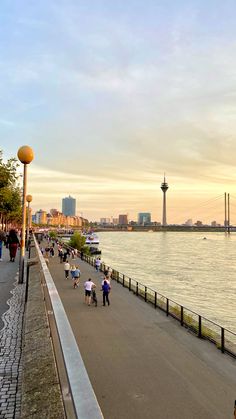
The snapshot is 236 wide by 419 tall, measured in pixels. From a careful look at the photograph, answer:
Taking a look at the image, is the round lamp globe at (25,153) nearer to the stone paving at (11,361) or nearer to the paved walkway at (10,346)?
the paved walkway at (10,346)

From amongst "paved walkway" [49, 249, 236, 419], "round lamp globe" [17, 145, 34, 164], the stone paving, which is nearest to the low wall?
the stone paving

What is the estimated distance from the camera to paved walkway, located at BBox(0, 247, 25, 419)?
6.95m

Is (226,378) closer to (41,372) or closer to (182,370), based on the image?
(182,370)

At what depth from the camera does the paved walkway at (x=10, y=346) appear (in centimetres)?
695

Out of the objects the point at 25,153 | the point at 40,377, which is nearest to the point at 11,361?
the point at 40,377

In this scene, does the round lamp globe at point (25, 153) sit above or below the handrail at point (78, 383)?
above

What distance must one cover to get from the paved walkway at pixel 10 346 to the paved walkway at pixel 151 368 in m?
1.70

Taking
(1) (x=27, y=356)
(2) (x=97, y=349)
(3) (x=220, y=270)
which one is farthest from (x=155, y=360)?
(3) (x=220, y=270)

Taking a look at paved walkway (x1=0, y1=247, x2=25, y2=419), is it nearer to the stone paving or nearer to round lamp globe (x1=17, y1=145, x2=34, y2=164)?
the stone paving

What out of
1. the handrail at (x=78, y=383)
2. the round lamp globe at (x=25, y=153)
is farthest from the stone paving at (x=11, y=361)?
the round lamp globe at (x=25, y=153)

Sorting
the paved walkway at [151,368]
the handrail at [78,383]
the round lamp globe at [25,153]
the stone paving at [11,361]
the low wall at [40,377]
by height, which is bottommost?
the paved walkway at [151,368]

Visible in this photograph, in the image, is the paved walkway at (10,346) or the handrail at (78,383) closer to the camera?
the handrail at (78,383)

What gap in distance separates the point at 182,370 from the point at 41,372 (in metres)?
5.34

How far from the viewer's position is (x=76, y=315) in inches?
629
